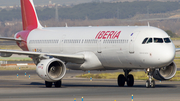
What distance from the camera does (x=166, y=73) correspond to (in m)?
33.5

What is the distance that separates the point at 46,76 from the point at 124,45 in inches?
245

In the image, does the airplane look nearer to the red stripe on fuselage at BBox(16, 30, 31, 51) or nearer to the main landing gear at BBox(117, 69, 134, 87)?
Result: the main landing gear at BBox(117, 69, 134, 87)

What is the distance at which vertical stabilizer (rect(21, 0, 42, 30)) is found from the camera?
139 ft

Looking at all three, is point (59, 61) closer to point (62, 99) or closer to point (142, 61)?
point (142, 61)

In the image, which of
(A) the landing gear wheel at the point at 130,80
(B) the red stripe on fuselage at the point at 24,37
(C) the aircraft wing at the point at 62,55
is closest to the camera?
(C) the aircraft wing at the point at 62,55

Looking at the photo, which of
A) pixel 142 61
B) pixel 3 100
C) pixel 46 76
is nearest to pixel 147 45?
pixel 142 61

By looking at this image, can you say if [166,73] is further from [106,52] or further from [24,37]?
[24,37]

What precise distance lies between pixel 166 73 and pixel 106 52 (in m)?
5.22

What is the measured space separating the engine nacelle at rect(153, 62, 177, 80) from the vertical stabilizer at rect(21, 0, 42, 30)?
1455 centimetres

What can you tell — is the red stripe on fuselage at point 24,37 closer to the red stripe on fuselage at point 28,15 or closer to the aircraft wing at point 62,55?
the red stripe on fuselage at point 28,15

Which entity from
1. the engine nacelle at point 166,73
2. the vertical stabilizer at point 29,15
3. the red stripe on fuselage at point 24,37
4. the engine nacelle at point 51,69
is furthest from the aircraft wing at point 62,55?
the vertical stabilizer at point 29,15

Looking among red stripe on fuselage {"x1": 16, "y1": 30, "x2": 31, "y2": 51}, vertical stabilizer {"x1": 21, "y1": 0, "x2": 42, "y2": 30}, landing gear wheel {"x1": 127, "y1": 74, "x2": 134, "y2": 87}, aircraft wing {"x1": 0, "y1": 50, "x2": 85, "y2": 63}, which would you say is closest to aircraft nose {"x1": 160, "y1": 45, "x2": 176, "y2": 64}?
landing gear wheel {"x1": 127, "y1": 74, "x2": 134, "y2": 87}

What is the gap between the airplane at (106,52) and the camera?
29694mm

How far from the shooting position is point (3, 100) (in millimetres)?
23484
